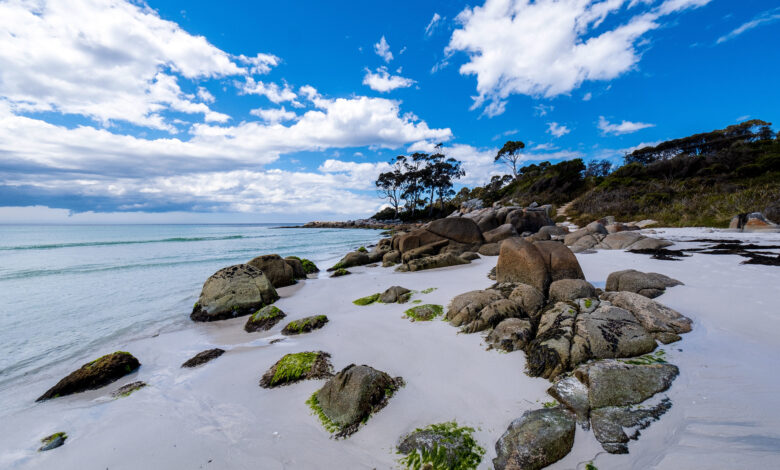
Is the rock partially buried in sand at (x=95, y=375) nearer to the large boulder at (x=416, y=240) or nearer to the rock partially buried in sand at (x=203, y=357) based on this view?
the rock partially buried in sand at (x=203, y=357)

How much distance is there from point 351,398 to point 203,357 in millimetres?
3498

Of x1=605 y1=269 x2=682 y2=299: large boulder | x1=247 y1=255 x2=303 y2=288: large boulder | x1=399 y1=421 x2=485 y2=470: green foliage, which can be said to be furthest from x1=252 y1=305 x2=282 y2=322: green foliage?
x1=605 y1=269 x2=682 y2=299: large boulder

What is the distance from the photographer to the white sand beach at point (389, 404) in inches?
96.6

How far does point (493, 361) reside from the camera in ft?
12.8

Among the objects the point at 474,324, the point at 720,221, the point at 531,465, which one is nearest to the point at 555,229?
the point at 720,221

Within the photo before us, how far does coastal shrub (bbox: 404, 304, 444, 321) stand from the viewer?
571 cm

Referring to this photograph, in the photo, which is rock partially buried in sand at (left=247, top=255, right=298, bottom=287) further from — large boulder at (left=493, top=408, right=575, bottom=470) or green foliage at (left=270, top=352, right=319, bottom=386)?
large boulder at (left=493, top=408, right=575, bottom=470)

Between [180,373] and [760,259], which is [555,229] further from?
[180,373]

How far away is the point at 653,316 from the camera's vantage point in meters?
4.13

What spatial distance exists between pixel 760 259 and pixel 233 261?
22.8 metres

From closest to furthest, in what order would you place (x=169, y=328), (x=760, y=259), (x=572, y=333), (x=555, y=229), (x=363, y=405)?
(x=363, y=405) < (x=572, y=333) < (x=169, y=328) < (x=760, y=259) < (x=555, y=229)

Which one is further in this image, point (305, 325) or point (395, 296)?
point (395, 296)

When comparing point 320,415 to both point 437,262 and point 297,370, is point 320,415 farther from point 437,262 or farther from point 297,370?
point 437,262

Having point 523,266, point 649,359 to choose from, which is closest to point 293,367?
point 649,359
